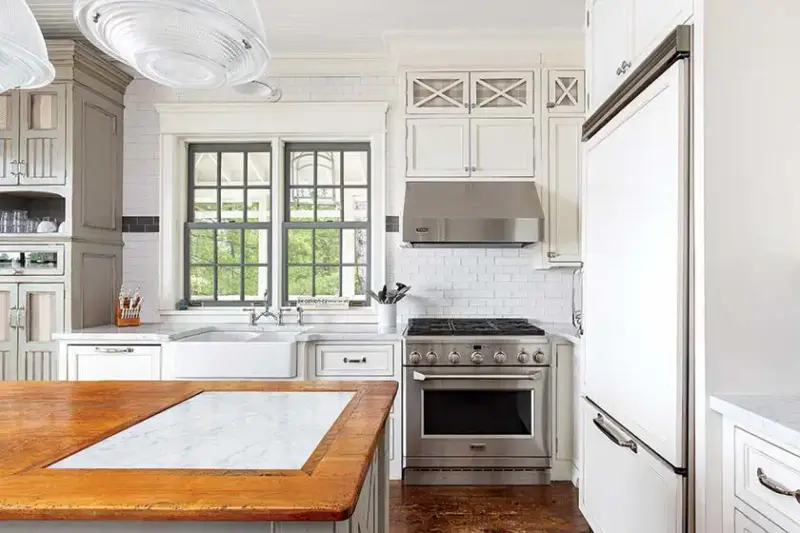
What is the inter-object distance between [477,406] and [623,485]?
4.29ft

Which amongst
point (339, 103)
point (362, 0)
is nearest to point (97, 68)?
point (339, 103)

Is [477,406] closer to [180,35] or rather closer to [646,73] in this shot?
[646,73]

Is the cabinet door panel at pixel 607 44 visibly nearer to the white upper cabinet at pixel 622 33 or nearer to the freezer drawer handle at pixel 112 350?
the white upper cabinet at pixel 622 33

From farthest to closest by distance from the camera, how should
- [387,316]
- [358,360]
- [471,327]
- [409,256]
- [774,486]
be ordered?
[409,256] < [387,316] < [471,327] < [358,360] < [774,486]

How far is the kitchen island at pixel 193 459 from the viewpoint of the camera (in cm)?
86

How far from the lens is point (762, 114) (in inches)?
58.4

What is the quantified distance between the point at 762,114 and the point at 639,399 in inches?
38.4

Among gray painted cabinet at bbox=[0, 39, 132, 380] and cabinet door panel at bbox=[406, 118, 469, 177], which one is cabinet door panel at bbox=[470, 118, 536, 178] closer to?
cabinet door panel at bbox=[406, 118, 469, 177]

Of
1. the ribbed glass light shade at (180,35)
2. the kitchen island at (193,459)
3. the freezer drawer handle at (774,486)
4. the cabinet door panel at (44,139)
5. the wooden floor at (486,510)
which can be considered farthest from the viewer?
the cabinet door panel at (44,139)

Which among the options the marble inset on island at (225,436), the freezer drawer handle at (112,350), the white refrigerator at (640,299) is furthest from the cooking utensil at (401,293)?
the marble inset on island at (225,436)

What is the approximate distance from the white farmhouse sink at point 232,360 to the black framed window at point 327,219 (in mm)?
885

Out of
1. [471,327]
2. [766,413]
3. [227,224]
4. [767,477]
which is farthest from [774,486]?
[227,224]

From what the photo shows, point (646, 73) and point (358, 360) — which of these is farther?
point (358, 360)

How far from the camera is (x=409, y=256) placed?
3922mm
